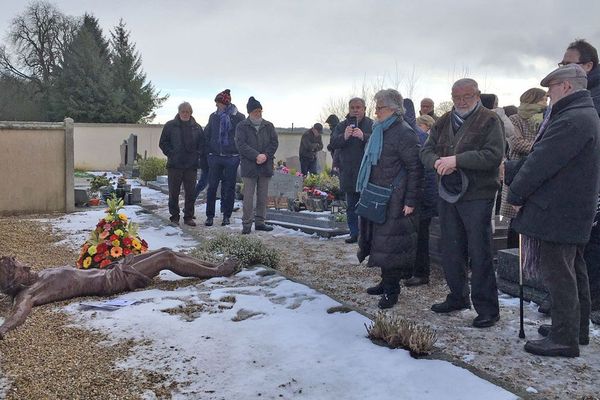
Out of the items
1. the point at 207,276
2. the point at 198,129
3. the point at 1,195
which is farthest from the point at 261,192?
→ the point at 1,195

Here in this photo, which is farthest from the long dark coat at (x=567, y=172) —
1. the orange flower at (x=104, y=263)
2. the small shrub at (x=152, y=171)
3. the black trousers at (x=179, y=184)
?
the small shrub at (x=152, y=171)

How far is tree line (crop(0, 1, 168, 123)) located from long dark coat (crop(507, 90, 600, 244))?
1241 inches

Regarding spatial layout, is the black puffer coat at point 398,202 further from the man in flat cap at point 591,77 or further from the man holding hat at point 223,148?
the man holding hat at point 223,148

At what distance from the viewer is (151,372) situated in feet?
10.8

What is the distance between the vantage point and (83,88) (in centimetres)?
3231

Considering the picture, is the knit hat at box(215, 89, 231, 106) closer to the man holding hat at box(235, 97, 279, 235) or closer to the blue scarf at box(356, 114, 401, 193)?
the man holding hat at box(235, 97, 279, 235)

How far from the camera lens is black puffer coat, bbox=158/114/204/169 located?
8.73 meters

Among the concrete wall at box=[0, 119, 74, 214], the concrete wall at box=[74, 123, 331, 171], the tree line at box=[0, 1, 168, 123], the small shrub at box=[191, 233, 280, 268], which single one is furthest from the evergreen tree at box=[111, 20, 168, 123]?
the small shrub at box=[191, 233, 280, 268]

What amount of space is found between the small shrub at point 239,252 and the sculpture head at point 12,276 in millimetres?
1805

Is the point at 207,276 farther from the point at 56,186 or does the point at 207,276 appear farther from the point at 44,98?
the point at 44,98

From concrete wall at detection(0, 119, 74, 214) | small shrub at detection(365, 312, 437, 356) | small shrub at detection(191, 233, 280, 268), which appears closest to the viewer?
small shrub at detection(365, 312, 437, 356)

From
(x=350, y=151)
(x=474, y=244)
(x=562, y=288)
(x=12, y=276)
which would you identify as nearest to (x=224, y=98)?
(x=350, y=151)

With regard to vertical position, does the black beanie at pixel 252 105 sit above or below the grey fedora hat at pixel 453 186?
above

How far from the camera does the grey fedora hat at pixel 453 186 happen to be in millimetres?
4297
